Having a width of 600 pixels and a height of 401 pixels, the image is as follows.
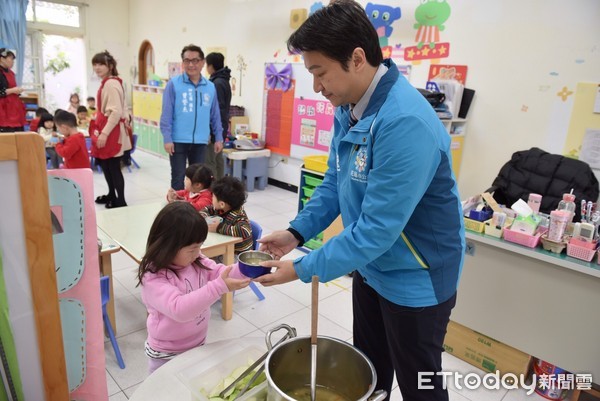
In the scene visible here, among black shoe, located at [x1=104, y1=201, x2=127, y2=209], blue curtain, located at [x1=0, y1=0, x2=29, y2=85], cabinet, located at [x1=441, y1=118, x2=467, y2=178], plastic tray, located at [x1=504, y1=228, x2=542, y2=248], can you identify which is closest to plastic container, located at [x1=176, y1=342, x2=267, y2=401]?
plastic tray, located at [x1=504, y1=228, x2=542, y2=248]

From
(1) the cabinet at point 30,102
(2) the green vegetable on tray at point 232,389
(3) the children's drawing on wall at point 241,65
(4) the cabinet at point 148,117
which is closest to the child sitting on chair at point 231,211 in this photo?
(2) the green vegetable on tray at point 232,389

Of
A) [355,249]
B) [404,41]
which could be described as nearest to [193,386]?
[355,249]

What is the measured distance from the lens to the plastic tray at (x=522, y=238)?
203 cm

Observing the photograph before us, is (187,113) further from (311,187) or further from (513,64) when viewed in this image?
(513,64)

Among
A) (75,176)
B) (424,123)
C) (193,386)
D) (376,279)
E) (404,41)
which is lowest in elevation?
(193,386)

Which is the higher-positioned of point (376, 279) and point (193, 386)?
point (376, 279)

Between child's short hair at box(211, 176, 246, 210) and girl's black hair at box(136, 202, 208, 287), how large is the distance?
1055 mm

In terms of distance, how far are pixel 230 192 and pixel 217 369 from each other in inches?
57.6

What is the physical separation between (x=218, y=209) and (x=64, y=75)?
7913 mm

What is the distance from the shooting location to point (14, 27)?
286 inches

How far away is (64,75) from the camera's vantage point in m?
8.53

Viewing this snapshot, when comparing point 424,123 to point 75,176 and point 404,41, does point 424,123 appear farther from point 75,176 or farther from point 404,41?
point 404,41

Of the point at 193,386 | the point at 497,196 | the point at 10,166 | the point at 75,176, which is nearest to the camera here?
the point at 10,166

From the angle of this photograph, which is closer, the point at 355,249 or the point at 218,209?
the point at 355,249
